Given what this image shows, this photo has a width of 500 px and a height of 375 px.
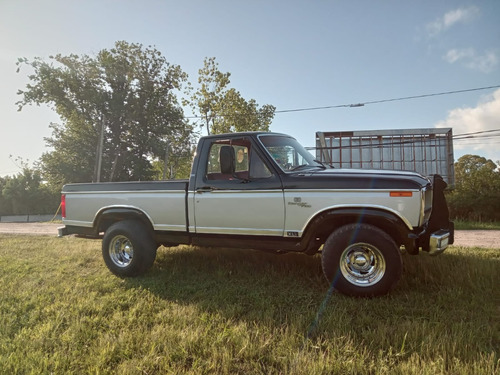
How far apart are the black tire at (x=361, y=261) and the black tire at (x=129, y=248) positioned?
256cm

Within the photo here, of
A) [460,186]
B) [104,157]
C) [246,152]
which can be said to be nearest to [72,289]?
[246,152]

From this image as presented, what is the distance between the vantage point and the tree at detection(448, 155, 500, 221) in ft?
35.9

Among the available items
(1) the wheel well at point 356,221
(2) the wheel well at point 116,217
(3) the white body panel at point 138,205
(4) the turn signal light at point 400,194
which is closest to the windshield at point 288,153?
(1) the wheel well at point 356,221

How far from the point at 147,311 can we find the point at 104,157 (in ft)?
77.6

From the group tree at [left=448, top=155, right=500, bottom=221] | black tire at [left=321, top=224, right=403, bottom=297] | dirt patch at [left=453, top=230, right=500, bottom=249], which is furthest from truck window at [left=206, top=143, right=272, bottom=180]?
tree at [left=448, top=155, right=500, bottom=221]

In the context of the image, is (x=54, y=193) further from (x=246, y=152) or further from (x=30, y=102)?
(x=246, y=152)

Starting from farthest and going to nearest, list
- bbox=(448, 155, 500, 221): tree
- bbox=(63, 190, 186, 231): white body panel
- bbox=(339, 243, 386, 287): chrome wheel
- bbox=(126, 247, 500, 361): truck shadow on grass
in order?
bbox=(448, 155, 500, 221): tree < bbox=(63, 190, 186, 231): white body panel < bbox=(339, 243, 386, 287): chrome wheel < bbox=(126, 247, 500, 361): truck shadow on grass

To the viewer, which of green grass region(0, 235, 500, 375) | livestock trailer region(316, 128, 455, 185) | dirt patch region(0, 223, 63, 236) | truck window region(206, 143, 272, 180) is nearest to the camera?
green grass region(0, 235, 500, 375)

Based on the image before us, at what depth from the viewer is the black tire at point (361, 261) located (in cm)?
326

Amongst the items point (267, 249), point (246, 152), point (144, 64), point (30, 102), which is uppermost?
point (144, 64)

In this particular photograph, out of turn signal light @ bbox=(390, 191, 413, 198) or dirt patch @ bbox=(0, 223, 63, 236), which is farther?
dirt patch @ bbox=(0, 223, 63, 236)

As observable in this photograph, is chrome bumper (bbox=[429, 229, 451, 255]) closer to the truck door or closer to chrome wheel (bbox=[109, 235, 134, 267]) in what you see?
the truck door

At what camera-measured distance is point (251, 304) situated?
3.29 m

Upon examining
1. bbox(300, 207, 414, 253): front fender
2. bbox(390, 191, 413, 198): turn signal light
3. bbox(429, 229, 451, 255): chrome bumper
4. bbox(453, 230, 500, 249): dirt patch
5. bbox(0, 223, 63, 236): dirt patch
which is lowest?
bbox(0, 223, 63, 236): dirt patch
